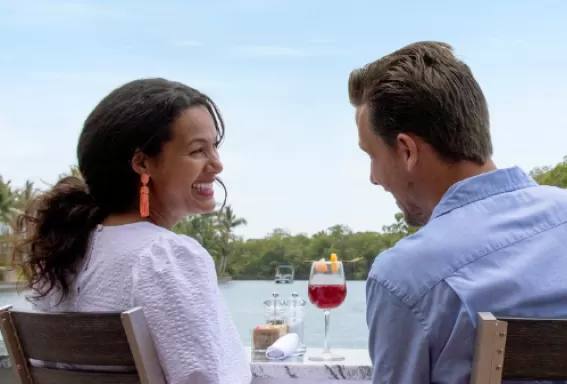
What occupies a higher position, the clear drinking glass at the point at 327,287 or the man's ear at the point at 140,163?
the man's ear at the point at 140,163

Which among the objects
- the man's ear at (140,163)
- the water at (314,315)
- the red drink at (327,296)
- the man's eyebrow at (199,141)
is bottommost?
the water at (314,315)

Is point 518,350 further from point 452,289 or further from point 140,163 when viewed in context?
point 140,163

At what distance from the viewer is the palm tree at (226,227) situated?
291 centimetres

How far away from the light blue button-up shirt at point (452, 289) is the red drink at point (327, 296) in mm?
952

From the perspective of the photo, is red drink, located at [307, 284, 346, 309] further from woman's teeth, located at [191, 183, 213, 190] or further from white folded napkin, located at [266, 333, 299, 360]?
woman's teeth, located at [191, 183, 213, 190]

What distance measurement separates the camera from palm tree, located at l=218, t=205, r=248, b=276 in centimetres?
291

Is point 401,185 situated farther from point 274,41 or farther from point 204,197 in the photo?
point 274,41

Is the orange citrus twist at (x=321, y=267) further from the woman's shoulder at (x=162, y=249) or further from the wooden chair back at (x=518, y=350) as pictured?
the wooden chair back at (x=518, y=350)

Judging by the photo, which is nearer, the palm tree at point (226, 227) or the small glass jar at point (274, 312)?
the small glass jar at point (274, 312)

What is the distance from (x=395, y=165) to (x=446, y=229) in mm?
173

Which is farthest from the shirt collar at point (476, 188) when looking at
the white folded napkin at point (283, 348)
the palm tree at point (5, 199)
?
the palm tree at point (5, 199)

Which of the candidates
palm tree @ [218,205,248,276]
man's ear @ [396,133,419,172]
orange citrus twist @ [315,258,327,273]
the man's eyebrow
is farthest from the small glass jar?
man's ear @ [396,133,419,172]

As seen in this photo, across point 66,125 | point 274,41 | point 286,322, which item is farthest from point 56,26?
point 286,322

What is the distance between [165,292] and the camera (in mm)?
1269
